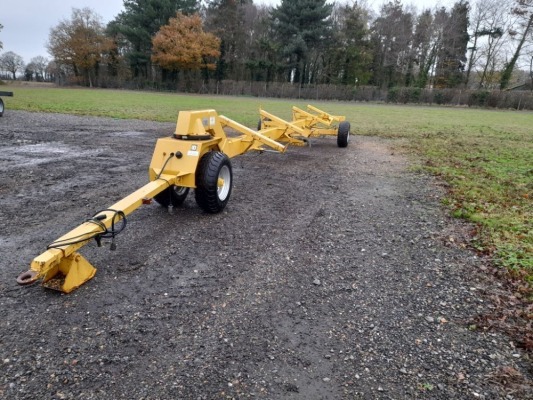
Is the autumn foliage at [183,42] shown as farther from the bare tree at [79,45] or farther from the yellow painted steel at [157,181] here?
the yellow painted steel at [157,181]

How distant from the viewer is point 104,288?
324cm

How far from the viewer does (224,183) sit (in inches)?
206

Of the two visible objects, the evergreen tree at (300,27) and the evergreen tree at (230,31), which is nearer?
the evergreen tree at (300,27)

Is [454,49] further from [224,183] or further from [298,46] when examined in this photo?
[224,183]

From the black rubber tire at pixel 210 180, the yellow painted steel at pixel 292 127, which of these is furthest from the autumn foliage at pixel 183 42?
the black rubber tire at pixel 210 180

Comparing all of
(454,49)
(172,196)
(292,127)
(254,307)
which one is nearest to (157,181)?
(172,196)

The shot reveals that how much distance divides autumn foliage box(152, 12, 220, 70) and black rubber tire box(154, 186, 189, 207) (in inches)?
1718

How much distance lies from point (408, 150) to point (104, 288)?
993 cm

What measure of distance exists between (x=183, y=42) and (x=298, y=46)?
1400cm

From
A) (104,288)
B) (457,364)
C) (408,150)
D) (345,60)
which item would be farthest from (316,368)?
(345,60)

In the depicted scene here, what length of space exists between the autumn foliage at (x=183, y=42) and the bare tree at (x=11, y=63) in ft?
185

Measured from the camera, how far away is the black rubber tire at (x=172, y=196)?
5.04 m

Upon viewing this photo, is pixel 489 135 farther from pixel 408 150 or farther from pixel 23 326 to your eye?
pixel 23 326

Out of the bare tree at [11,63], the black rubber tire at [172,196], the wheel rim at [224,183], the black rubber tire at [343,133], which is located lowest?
the black rubber tire at [172,196]
